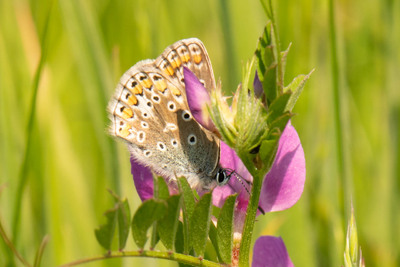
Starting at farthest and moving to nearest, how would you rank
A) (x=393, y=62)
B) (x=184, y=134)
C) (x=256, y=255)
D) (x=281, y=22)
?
(x=393, y=62)
(x=281, y=22)
(x=184, y=134)
(x=256, y=255)

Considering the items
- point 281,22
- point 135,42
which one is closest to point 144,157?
point 281,22

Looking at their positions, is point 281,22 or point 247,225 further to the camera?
point 281,22

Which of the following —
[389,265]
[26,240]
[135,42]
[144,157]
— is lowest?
[389,265]

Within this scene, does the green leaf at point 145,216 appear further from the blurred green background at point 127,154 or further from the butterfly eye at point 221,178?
the blurred green background at point 127,154

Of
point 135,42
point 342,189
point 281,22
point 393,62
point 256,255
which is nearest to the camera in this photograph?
point 256,255

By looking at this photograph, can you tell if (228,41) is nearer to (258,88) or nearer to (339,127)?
(339,127)

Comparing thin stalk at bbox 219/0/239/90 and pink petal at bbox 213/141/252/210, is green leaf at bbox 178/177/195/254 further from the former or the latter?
thin stalk at bbox 219/0/239/90

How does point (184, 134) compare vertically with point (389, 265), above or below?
above

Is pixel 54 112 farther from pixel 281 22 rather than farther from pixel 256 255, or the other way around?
pixel 256 255
